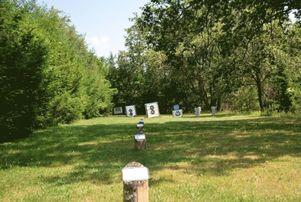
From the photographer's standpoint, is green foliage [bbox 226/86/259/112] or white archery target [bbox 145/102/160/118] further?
green foliage [bbox 226/86/259/112]

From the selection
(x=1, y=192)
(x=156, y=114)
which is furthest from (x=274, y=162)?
(x=156, y=114)

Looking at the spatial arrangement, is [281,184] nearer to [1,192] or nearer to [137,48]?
[1,192]

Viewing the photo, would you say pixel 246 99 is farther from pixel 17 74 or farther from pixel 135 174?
pixel 135 174

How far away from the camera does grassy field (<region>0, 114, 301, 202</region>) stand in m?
9.88

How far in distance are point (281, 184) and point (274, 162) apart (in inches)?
111

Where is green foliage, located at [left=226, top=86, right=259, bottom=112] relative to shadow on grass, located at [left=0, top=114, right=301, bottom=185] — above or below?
above

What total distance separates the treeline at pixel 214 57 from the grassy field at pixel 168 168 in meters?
6.30

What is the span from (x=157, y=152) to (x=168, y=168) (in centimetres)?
325

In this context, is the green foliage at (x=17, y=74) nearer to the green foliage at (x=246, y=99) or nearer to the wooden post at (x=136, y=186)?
the wooden post at (x=136, y=186)

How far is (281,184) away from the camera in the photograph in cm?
1039

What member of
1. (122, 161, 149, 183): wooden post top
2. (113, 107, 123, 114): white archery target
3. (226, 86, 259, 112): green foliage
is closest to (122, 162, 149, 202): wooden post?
(122, 161, 149, 183): wooden post top

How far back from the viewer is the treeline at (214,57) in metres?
23.5

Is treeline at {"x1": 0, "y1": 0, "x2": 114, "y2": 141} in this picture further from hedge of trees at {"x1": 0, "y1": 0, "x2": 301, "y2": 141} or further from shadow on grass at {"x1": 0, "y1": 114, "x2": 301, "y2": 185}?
shadow on grass at {"x1": 0, "y1": 114, "x2": 301, "y2": 185}

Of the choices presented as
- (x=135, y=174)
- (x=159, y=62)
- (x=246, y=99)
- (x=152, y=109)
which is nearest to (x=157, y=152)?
(x=135, y=174)
